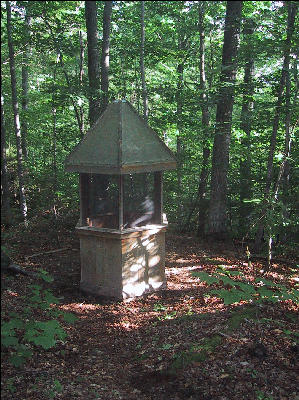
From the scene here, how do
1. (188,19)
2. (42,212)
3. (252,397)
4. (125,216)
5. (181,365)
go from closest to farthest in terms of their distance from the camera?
(252,397)
(181,365)
(125,216)
(42,212)
(188,19)

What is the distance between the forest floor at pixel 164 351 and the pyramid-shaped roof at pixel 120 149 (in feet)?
8.41

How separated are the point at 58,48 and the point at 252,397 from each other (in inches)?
430

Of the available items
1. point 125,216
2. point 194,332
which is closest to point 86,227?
point 125,216

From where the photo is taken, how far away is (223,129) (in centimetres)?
1088

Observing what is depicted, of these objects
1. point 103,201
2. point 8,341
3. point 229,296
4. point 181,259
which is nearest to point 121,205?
point 103,201

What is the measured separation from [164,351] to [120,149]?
352 centimetres

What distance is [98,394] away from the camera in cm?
429

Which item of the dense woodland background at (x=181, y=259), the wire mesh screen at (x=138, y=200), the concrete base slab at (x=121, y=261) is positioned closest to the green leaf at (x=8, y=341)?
the dense woodland background at (x=181, y=259)

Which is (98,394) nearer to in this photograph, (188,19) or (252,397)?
(252,397)

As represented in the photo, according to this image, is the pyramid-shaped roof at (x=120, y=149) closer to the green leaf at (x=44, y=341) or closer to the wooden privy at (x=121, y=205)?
the wooden privy at (x=121, y=205)

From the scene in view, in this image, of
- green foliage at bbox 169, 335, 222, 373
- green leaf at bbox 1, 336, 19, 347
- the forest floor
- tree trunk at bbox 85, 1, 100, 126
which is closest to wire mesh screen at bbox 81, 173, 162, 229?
the forest floor

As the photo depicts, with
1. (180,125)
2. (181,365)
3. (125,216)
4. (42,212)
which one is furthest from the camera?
(180,125)

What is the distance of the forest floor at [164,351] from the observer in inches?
168

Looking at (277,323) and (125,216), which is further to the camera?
(125,216)
